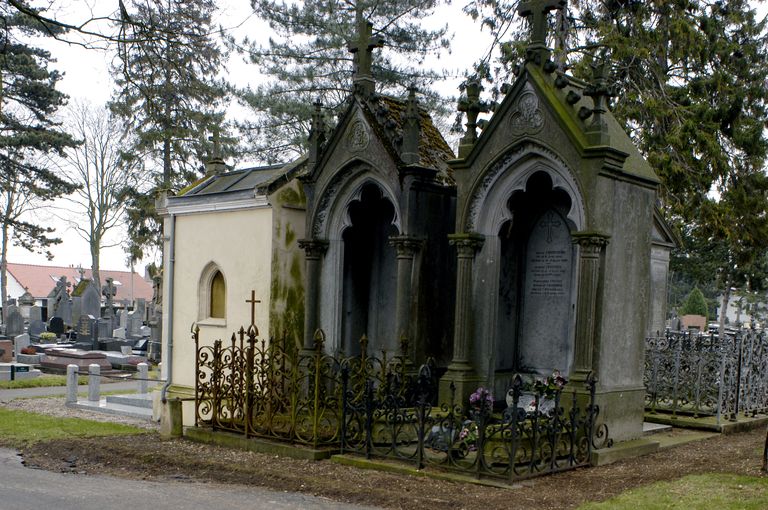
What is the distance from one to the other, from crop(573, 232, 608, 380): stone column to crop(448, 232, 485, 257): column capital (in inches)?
58.4

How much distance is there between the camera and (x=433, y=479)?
8.19 m

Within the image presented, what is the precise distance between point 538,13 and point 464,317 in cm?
423

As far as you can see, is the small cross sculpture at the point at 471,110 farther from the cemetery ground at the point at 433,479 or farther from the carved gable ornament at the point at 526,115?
the cemetery ground at the point at 433,479

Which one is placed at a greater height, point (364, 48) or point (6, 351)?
point (364, 48)

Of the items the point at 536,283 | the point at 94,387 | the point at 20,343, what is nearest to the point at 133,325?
the point at 20,343

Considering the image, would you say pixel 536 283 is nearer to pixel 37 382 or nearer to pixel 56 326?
pixel 37 382

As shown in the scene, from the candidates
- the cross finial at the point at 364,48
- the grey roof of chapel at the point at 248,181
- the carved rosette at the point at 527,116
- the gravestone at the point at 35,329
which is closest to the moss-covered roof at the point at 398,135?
the cross finial at the point at 364,48

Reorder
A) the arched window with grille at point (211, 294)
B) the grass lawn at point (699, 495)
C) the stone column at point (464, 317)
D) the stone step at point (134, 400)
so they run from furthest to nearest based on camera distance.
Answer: the stone step at point (134, 400) → the arched window with grille at point (211, 294) → the stone column at point (464, 317) → the grass lawn at point (699, 495)

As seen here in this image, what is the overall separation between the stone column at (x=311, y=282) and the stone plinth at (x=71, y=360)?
39.6 ft

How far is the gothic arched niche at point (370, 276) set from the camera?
41.8 feet

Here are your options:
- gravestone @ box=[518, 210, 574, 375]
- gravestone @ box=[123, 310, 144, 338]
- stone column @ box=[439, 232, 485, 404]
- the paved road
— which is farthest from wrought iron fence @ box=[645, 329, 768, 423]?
gravestone @ box=[123, 310, 144, 338]

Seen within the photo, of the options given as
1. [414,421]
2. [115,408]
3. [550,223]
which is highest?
[550,223]

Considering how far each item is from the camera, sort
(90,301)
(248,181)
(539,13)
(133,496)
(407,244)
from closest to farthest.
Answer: (133,496)
(539,13)
(407,244)
(248,181)
(90,301)

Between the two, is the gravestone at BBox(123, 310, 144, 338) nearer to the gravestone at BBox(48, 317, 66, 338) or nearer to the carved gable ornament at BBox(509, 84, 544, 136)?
the gravestone at BBox(48, 317, 66, 338)
